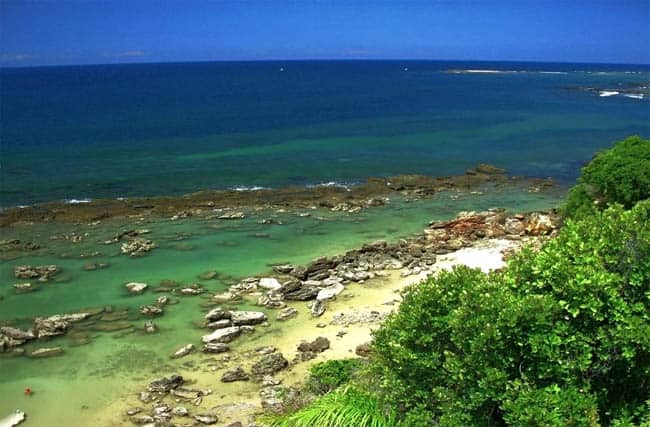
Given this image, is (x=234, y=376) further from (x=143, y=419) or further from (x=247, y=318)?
(x=247, y=318)

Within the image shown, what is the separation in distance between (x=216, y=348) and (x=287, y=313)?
3.64 meters

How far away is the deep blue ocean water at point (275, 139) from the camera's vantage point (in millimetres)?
A: 47969

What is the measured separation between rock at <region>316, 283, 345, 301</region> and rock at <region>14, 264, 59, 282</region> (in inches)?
516

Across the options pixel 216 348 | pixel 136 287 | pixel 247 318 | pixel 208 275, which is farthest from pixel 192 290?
pixel 216 348

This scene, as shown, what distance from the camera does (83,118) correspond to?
81500 millimetres

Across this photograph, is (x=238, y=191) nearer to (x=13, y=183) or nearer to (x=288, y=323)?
(x=13, y=183)

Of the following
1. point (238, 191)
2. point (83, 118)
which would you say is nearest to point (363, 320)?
point (238, 191)

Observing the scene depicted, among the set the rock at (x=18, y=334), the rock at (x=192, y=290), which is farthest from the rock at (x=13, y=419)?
the rock at (x=192, y=290)

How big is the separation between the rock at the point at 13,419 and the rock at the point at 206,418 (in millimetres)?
5085

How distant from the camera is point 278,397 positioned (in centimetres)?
1611

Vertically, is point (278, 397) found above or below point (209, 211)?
above

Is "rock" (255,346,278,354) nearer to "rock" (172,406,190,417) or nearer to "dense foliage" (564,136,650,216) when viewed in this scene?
"rock" (172,406,190,417)

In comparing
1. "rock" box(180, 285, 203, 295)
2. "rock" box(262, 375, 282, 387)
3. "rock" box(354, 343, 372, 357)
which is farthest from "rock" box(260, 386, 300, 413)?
"rock" box(180, 285, 203, 295)

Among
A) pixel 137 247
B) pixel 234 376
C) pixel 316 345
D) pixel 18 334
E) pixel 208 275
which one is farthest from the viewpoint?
pixel 137 247
